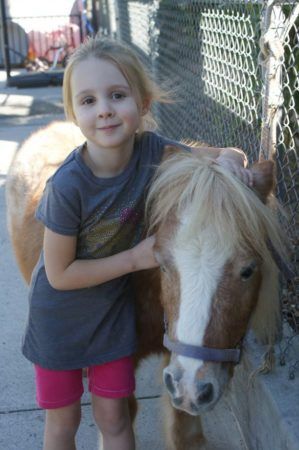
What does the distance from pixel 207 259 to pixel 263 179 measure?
1.52ft

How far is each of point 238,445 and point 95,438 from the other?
684mm

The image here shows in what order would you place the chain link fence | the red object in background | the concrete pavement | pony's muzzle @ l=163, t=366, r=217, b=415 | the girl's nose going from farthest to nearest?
the red object in background < the concrete pavement < the chain link fence < the girl's nose < pony's muzzle @ l=163, t=366, r=217, b=415

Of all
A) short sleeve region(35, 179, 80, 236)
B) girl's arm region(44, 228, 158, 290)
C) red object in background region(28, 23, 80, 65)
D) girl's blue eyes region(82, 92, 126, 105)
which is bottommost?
red object in background region(28, 23, 80, 65)

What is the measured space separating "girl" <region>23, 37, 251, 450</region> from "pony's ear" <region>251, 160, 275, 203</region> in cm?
5

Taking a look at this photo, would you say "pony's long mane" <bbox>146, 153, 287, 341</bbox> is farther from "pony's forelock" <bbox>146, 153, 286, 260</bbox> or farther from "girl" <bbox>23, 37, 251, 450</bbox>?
"girl" <bbox>23, 37, 251, 450</bbox>

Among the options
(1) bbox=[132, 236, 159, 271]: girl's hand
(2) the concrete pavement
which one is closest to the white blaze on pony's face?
(1) bbox=[132, 236, 159, 271]: girl's hand

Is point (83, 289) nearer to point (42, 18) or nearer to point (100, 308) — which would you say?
point (100, 308)

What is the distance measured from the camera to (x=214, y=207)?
2172 mm

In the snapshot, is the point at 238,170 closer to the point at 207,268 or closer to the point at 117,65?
the point at 207,268

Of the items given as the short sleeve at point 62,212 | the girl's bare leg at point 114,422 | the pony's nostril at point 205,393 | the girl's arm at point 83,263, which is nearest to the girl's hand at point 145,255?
the girl's arm at point 83,263

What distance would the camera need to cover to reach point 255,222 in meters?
2.19

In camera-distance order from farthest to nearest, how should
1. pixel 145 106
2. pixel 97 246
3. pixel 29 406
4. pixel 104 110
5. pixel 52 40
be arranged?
1. pixel 52 40
2. pixel 29 406
3. pixel 145 106
4. pixel 97 246
5. pixel 104 110

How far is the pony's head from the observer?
204 centimetres

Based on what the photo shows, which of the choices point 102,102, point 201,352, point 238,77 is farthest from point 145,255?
point 238,77
